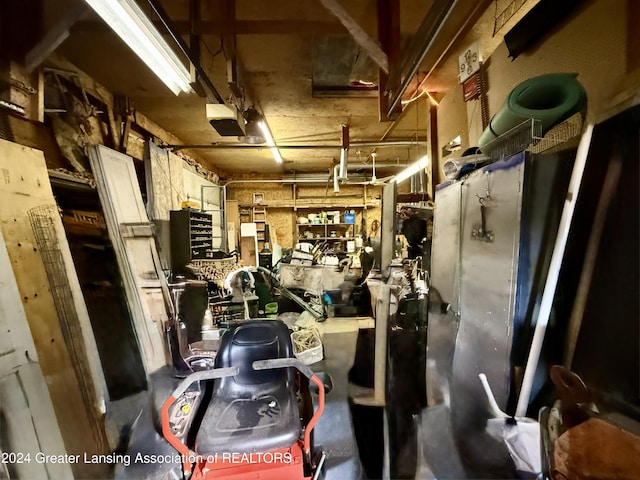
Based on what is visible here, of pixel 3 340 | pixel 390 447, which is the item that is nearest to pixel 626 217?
pixel 390 447

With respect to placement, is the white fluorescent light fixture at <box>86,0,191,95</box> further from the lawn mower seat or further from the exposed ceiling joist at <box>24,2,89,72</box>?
the lawn mower seat

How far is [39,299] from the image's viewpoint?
1598mm

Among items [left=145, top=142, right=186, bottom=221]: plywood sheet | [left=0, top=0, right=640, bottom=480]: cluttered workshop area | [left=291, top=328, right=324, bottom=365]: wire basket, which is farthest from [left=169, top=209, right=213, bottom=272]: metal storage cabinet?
[left=291, top=328, right=324, bottom=365]: wire basket

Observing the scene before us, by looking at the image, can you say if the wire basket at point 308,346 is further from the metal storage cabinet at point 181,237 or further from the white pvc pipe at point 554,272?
the white pvc pipe at point 554,272

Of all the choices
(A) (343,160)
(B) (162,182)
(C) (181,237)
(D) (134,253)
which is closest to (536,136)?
(A) (343,160)

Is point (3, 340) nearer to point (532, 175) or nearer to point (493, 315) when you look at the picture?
point (493, 315)

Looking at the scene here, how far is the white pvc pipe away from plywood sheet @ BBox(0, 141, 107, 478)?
2.43 metres

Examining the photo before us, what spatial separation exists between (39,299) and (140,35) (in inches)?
64.3

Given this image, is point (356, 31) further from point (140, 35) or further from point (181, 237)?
point (181, 237)

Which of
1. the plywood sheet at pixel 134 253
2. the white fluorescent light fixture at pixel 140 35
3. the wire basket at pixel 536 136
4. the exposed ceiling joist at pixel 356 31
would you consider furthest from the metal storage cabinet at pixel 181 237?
the wire basket at pixel 536 136

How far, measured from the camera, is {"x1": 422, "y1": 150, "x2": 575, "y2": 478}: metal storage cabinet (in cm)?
122

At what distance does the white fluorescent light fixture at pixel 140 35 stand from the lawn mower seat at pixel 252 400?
1.82 meters

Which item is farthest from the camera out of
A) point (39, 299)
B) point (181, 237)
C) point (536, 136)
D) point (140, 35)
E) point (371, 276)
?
point (181, 237)

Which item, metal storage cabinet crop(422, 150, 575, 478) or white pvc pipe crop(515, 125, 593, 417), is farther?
metal storage cabinet crop(422, 150, 575, 478)
